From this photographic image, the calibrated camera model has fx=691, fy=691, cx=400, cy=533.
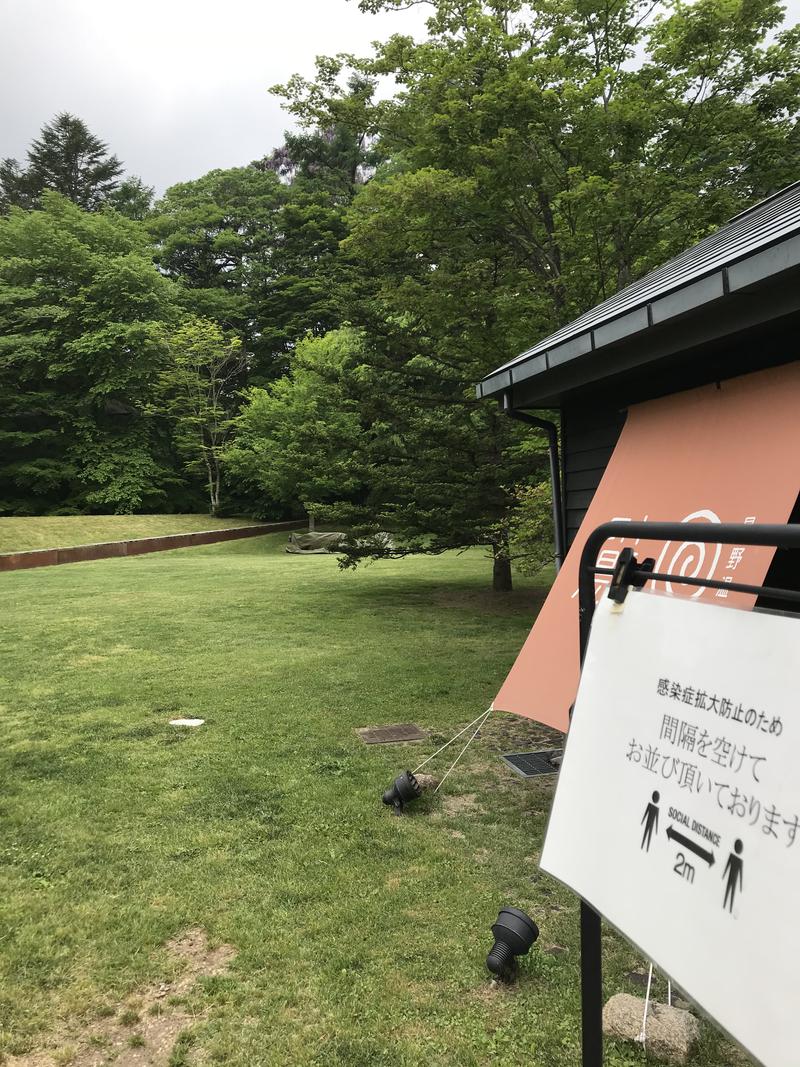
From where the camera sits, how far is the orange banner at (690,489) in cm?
303

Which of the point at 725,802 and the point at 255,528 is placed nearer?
the point at 725,802

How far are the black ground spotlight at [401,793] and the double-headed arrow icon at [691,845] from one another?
3035 millimetres

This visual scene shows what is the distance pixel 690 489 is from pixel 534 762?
98.7 inches

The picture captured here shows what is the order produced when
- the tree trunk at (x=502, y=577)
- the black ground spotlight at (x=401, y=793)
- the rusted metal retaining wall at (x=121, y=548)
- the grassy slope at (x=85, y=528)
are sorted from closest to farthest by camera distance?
1. the black ground spotlight at (x=401, y=793)
2. the tree trunk at (x=502, y=577)
3. the rusted metal retaining wall at (x=121, y=548)
4. the grassy slope at (x=85, y=528)

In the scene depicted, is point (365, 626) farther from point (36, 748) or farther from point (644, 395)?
point (644, 395)

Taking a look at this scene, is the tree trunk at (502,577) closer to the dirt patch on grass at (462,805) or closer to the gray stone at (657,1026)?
the dirt patch on grass at (462,805)

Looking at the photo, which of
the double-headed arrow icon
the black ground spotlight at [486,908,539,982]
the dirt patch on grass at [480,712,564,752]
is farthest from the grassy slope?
the double-headed arrow icon

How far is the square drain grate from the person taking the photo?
4828 millimetres

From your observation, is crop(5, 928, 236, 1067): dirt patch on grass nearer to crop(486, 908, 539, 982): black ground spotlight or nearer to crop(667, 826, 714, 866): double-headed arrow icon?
crop(486, 908, 539, 982): black ground spotlight

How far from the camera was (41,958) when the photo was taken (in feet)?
8.92

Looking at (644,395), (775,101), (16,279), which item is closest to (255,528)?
(16,279)

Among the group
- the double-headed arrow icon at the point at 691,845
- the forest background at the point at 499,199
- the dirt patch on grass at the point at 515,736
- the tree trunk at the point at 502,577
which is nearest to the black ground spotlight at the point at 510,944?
the double-headed arrow icon at the point at 691,845

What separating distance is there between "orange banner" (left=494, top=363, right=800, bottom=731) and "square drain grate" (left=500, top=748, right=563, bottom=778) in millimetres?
1113

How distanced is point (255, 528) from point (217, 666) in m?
22.0
